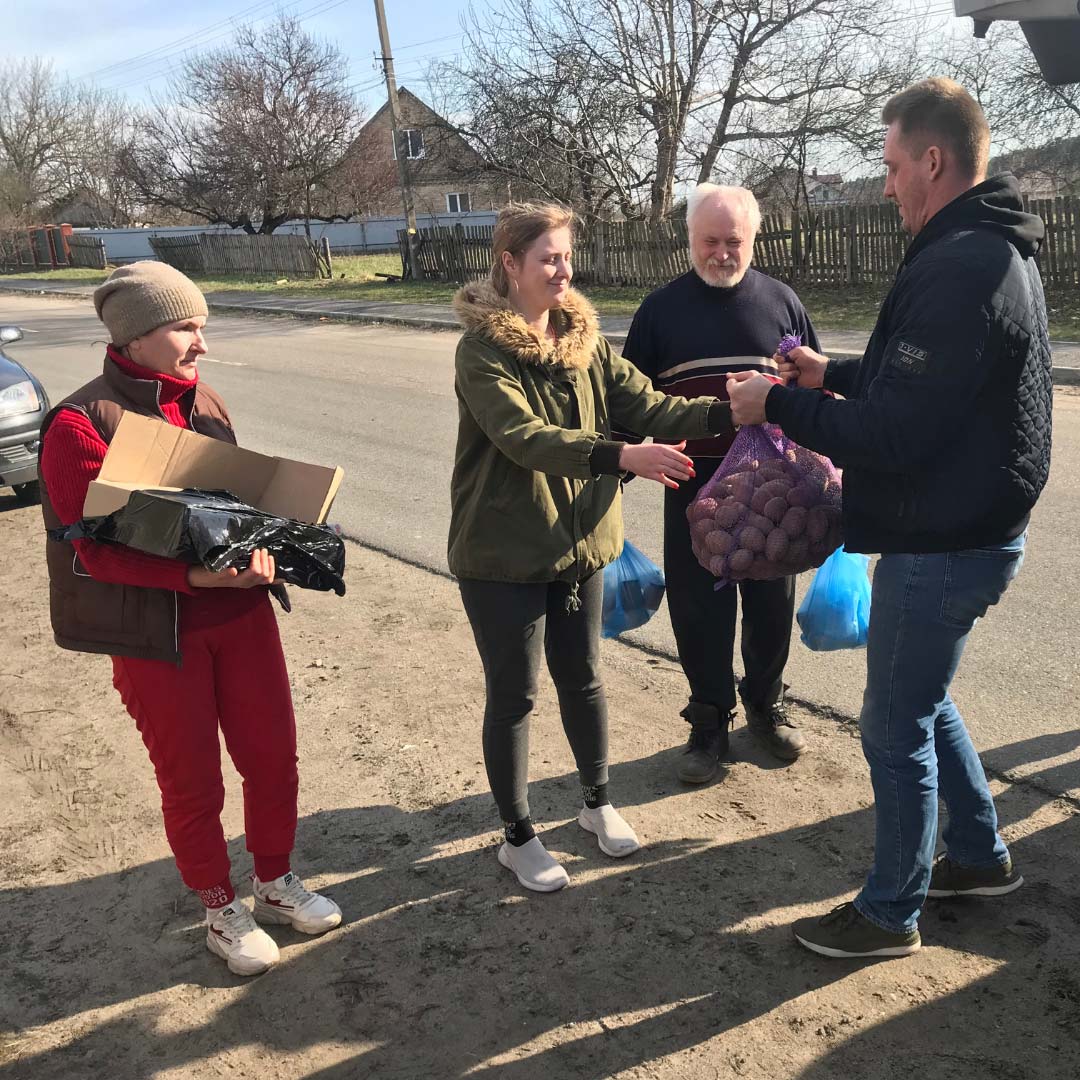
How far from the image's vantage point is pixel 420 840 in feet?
11.0

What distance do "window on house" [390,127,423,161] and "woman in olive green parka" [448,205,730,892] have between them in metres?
25.6

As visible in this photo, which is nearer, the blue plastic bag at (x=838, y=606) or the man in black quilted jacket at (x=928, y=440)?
the man in black quilted jacket at (x=928, y=440)

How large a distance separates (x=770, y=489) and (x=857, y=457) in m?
0.73

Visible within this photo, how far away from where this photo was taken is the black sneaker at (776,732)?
3.66m

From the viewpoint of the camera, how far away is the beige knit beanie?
2.52m

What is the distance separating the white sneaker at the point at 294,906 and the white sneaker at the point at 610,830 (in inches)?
31.4

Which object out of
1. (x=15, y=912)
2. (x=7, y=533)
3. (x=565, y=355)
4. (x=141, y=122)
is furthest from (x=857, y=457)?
(x=141, y=122)

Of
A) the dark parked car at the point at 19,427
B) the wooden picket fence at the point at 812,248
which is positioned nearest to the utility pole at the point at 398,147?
the wooden picket fence at the point at 812,248

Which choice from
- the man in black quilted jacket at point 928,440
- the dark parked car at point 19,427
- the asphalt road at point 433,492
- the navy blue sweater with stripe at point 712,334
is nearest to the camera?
the man in black quilted jacket at point 928,440

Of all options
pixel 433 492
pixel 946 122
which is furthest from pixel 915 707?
pixel 433 492

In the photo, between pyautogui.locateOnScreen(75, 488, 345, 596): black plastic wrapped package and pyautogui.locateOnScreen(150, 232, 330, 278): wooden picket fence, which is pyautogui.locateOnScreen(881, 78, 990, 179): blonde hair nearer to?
pyautogui.locateOnScreen(75, 488, 345, 596): black plastic wrapped package

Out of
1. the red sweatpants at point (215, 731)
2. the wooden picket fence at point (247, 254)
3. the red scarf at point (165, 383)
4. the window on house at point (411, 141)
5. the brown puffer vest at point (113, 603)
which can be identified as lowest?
the red sweatpants at point (215, 731)

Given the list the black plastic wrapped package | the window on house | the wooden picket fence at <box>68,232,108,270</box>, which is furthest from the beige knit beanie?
the wooden picket fence at <box>68,232,108,270</box>

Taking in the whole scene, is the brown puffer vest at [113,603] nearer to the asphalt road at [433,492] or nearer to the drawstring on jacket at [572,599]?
the drawstring on jacket at [572,599]
